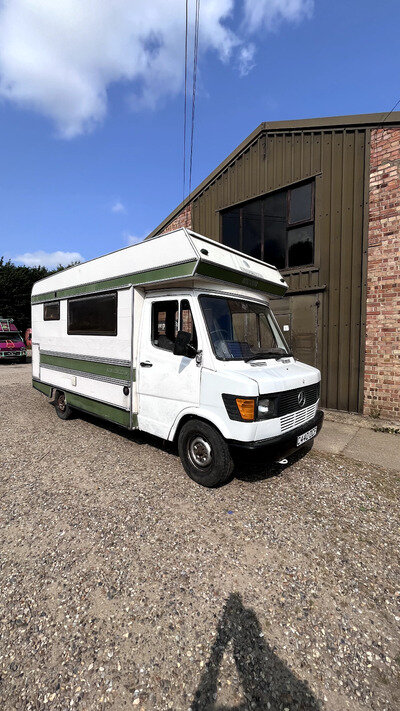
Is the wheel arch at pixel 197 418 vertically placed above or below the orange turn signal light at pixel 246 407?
below

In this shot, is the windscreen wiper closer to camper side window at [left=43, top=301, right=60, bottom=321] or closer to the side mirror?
the side mirror

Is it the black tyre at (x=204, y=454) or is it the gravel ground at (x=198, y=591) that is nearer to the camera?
the gravel ground at (x=198, y=591)

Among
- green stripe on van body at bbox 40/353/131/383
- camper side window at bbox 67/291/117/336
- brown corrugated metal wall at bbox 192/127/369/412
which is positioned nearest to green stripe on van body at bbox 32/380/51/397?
green stripe on van body at bbox 40/353/131/383

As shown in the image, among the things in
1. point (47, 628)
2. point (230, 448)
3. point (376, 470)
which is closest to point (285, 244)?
point (376, 470)

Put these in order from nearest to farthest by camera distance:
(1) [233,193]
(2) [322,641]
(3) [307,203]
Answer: (2) [322,641]
(3) [307,203]
(1) [233,193]

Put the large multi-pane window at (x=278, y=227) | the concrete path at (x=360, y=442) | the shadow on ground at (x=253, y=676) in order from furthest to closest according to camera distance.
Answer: the large multi-pane window at (x=278, y=227) → the concrete path at (x=360, y=442) → the shadow on ground at (x=253, y=676)

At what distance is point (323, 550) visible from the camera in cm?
265

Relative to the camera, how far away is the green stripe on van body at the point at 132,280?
3.62 meters

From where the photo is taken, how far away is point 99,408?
5129 millimetres

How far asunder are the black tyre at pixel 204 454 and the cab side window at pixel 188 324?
85 centimetres

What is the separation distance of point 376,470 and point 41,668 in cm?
419

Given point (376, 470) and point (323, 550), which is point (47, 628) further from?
point (376, 470)

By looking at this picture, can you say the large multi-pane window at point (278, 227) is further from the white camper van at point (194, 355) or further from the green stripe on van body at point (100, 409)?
the green stripe on van body at point (100, 409)

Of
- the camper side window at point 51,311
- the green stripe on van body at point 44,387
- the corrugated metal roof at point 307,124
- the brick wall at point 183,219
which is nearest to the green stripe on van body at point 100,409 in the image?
the green stripe on van body at point 44,387
